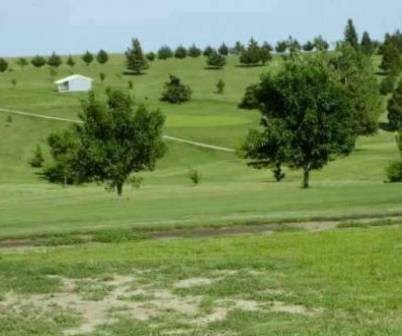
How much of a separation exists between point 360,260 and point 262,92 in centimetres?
2846

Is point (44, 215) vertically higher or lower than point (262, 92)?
lower

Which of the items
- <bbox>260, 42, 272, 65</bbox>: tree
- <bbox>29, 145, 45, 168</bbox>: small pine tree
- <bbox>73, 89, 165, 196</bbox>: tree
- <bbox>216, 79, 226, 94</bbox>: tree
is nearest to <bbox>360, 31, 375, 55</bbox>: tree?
<bbox>260, 42, 272, 65</bbox>: tree

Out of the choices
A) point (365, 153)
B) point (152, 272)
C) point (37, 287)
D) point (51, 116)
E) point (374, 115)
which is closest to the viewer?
point (37, 287)

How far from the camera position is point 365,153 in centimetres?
7225

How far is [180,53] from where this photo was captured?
157 m

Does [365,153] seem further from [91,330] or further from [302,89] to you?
[91,330]

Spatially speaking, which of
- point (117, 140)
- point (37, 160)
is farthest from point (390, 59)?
point (117, 140)

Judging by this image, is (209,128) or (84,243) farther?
(209,128)

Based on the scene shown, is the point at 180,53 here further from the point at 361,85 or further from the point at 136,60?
the point at 361,85

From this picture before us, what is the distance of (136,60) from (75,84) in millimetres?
19888

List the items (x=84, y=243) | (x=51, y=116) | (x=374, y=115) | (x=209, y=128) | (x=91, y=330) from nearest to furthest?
(x=91, y=330) < (x=84, y=243) < (x=374, y=115) < (x=209, y=128) < (x=51, y=116)

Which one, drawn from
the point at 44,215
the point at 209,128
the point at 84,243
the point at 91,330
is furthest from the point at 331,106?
the point at 209,128

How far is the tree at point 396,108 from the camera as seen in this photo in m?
83.8

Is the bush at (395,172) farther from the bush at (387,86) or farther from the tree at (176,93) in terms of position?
the tree at (176,93)
